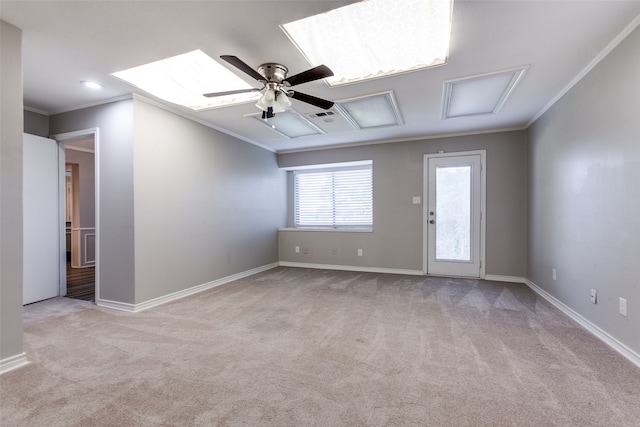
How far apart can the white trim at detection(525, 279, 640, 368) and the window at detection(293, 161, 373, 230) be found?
2920 millimetres

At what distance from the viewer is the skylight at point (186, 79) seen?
257 centimetres

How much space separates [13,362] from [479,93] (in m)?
4.66

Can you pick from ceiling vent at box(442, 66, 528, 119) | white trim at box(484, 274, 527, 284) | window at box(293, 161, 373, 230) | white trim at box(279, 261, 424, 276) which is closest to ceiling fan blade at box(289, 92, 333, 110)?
ceiling vent at box(442, 66, 528, 119)

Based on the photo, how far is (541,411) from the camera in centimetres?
149

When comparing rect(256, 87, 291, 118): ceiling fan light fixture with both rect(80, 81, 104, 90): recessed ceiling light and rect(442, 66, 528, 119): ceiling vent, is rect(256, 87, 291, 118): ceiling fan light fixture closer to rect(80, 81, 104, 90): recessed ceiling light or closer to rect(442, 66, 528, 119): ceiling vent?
rect(442, 66, 528, 119): ceiling vent

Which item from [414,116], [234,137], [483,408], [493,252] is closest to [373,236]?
[493,252]

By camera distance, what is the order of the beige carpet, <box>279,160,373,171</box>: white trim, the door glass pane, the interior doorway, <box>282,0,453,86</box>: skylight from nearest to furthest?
the beige carpet → <box>282,0,453,86</box>: skylight → the door glass pane → <box>279,160,373,171</box>: white trim → the interior doorway

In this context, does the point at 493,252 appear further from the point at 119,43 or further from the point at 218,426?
the point at 119,43

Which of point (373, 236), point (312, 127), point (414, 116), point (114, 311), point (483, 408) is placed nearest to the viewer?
point (483, 408)

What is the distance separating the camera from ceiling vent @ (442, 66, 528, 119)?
2.66m

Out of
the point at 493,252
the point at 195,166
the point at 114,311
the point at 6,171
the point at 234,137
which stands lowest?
the point at 114,311

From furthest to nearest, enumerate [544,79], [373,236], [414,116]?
[373,236] < [414,116] < [544,79]

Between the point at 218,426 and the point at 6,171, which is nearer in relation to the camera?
the point at 218,426

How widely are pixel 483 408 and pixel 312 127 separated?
3.73 meters
